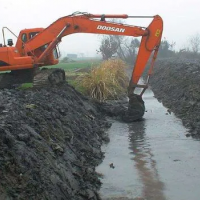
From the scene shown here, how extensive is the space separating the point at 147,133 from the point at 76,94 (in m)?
4.15

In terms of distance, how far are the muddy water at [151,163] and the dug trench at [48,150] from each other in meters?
0.38

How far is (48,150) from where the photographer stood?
22.0 feet

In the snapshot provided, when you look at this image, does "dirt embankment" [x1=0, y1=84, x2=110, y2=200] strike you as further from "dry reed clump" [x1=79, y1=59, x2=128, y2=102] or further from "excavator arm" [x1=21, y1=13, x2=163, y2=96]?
"dry reed clump" [x1=79, y1=59, x2=128, y2=102]

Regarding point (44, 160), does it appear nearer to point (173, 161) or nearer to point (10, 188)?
point (10, 188)

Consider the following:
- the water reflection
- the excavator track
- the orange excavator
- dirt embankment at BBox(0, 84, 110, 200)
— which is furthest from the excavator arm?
dirt embankment at BBox(0, 84, 110, 200)

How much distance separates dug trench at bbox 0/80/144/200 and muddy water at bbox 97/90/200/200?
15.1 inches

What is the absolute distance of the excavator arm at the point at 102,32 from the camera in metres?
12.4

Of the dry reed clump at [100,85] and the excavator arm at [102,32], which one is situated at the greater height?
the excavator arm at [102,32]

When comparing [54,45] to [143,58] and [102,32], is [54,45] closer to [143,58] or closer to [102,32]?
[102,32]

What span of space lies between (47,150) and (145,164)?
2672mm

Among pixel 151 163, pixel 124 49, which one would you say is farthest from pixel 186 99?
pixel 124 49

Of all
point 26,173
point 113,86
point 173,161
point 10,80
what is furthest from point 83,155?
point 113,86

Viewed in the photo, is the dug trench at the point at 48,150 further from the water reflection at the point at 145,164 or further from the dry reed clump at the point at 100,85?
A: the dry reed clump at the point at 100,85

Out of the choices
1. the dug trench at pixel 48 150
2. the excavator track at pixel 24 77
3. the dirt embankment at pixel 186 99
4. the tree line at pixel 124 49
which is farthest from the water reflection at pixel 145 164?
the tree line at pixel 124 49
